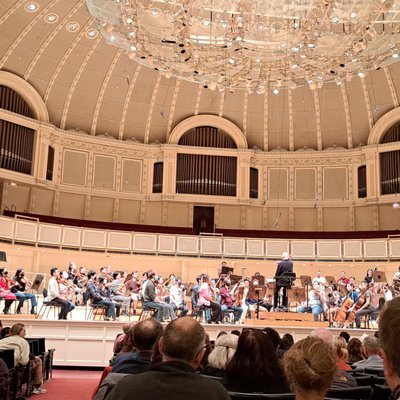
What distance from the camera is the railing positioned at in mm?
19766

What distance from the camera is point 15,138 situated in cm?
2005

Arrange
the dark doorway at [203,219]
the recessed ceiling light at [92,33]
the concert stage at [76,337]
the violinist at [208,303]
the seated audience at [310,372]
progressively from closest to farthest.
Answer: the seated audience at [310,372] < the concert stage at [76,337] < the violinist at [208,303] < the recessed ceiling light at [92,33] < the dark doorway at [203,219]

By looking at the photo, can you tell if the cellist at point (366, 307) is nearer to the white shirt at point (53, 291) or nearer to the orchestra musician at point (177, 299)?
the orchestra musician at point (177, 299)

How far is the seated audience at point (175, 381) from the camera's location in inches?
85.4

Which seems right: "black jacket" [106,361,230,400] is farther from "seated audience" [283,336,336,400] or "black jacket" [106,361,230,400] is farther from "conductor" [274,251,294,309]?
"conductor" [274,251,294,309]

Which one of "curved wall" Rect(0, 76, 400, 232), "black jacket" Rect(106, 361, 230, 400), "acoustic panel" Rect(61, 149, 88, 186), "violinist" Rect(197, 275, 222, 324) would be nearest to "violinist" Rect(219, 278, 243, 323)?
"violinist" Rect(197, 275, 222, 324)

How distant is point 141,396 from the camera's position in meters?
2.16

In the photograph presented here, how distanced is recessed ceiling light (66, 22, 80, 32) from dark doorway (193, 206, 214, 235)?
8.33 metres

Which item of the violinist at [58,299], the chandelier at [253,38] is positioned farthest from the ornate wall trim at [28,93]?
the violinist at [58,299]

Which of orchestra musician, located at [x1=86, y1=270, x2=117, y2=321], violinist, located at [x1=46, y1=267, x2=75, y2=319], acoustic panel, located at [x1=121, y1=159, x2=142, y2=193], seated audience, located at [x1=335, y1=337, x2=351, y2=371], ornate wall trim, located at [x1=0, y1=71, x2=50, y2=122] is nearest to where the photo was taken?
seated audience, located at [x1=335, y1=337, x2=351, y2=371]

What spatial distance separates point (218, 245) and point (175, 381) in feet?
61.2

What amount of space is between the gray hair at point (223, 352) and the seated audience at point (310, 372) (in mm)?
1864

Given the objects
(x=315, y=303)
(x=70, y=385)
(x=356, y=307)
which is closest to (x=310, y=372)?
(x=70, y=385)

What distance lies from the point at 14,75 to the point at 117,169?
5.33 meters
